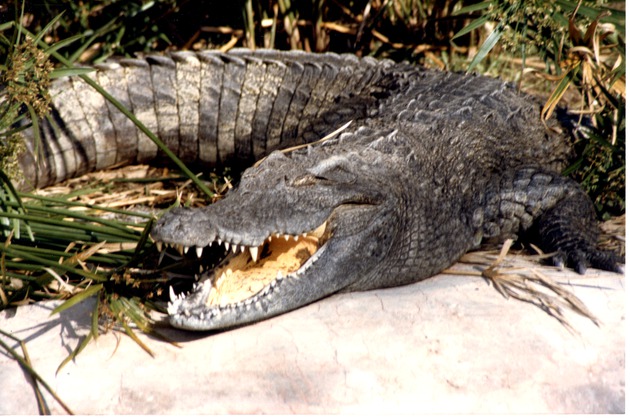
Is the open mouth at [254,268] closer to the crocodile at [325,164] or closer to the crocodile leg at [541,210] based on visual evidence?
the crocodile at [325,164]

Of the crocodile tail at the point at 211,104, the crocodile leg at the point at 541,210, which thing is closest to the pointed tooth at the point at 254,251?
the crocodile leg at the point at 541,210

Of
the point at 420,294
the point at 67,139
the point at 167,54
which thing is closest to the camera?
the point at 420,294

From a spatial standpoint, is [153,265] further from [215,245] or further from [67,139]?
[67,139]

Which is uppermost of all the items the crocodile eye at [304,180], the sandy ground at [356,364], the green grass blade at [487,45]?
the green grass blade at [487,45]

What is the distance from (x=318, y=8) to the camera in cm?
524

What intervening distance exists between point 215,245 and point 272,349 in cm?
62

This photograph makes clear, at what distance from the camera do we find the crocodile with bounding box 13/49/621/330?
9.30ft

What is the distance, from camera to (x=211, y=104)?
4.85m

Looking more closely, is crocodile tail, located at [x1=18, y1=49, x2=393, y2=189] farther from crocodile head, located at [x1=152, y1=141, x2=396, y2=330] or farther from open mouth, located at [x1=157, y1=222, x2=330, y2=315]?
open mouth, located at [x1=157, y1=222, x2=330, y2=315]

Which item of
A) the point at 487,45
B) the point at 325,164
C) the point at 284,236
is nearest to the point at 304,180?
the point at 325,164

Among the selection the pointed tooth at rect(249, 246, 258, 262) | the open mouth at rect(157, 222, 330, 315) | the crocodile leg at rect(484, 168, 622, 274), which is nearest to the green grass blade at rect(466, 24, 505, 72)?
the crocodile leg at rect(484, 168, 622, 274)

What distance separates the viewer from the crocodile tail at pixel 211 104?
459cm

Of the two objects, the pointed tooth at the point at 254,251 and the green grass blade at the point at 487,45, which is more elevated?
the green grass blade at the point at 487,45

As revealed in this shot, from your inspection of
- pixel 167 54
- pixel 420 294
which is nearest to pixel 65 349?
pixel 420 294
